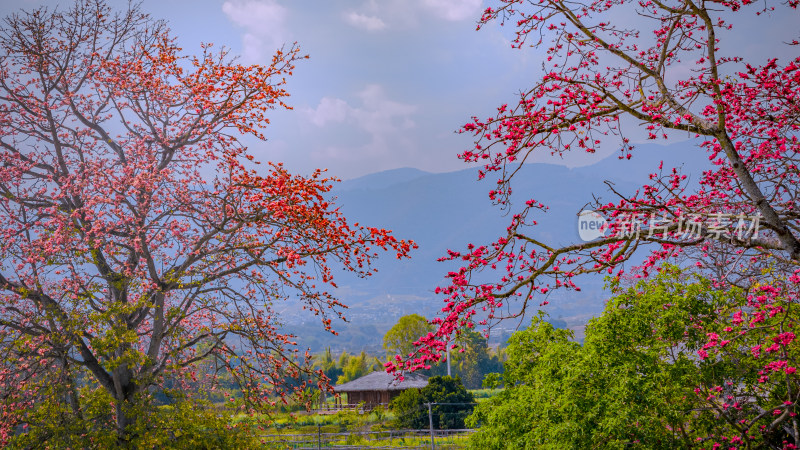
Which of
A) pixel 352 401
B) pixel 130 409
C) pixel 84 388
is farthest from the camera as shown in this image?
pixel 352 401

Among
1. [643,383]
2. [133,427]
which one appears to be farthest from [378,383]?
[643,383]

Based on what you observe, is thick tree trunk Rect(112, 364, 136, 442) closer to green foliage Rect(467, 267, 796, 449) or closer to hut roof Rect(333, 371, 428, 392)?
green foliage Rect(467, 267, 796, 449)

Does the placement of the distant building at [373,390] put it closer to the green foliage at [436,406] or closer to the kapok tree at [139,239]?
the green foliage at [436,406]

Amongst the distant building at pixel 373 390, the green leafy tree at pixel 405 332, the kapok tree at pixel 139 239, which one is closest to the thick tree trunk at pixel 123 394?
the kapok tree at pixel 139 239

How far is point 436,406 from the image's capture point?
25109 mm

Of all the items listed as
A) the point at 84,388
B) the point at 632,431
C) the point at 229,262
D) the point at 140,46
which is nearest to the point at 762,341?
the point at 632,431

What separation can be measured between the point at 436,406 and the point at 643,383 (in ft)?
63.4

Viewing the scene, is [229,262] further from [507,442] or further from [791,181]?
[791,181]

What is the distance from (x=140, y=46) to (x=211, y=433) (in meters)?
7.01

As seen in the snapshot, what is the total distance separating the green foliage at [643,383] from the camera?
665 cm

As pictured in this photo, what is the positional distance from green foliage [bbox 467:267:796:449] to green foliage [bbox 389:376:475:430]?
1756 centimetres

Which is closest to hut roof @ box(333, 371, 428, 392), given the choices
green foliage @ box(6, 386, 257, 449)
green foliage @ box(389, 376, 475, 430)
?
green foliage @ box(389, 376, 475, 430)

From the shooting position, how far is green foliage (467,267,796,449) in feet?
21.8

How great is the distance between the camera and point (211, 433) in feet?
29.1
